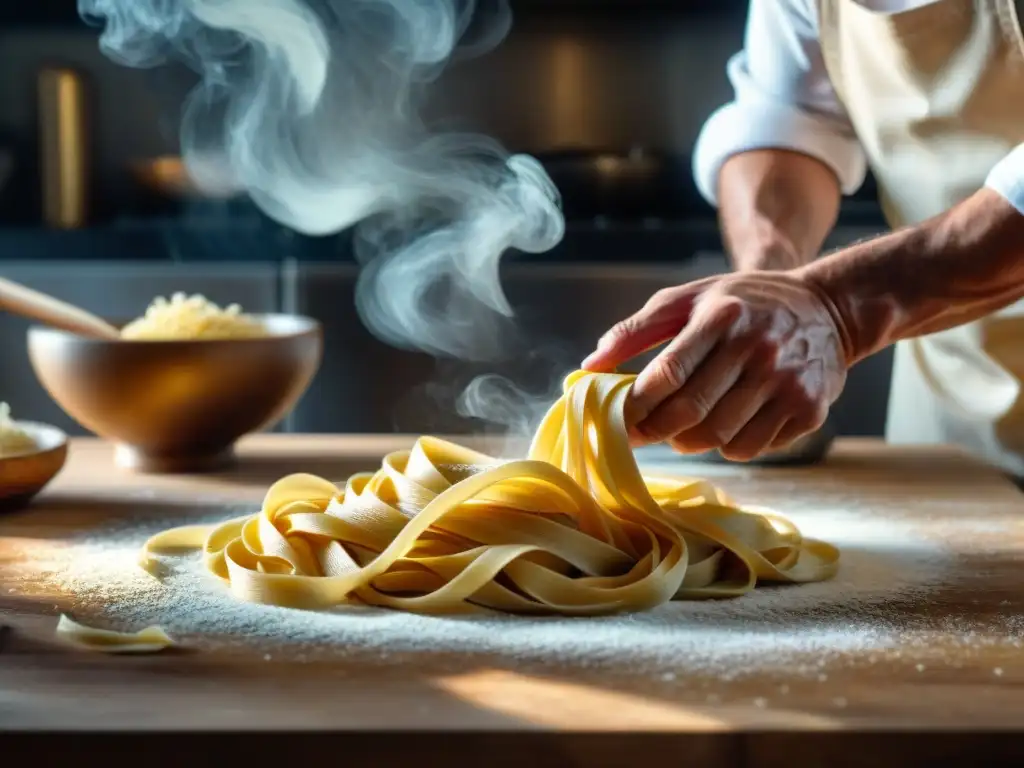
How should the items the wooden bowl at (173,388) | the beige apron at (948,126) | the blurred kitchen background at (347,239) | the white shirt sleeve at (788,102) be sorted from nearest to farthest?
1. the wooden bowl at (173,388)
2. the beige apron at (948,126)
3. the white shirt sleeve at (788,102)
4. the blurred kitchen background at (347,239)

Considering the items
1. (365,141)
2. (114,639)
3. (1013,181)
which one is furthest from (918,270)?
(365,141)

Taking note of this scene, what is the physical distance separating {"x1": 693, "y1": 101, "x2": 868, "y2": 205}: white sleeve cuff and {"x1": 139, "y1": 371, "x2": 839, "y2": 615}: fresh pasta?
0.84m

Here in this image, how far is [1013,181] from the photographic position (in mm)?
1331

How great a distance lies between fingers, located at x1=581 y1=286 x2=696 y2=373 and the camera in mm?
1234

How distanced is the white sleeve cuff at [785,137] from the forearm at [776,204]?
0.04ft

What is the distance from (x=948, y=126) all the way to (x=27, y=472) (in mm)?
1296

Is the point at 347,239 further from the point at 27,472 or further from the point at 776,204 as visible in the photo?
the point at 27,472

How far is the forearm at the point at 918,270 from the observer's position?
4.30 ft

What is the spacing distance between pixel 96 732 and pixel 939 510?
98 centimetres

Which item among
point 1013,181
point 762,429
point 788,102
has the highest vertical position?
point 788,102

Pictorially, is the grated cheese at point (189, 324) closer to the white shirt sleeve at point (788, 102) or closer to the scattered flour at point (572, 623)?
the scattered flour at point (572, 623)

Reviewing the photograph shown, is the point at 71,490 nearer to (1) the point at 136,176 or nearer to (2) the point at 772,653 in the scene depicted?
(2) the point at 772,653

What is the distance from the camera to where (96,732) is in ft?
2.64

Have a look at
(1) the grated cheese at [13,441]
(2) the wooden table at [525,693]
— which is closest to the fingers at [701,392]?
(2) the wooden table at [525,693]
